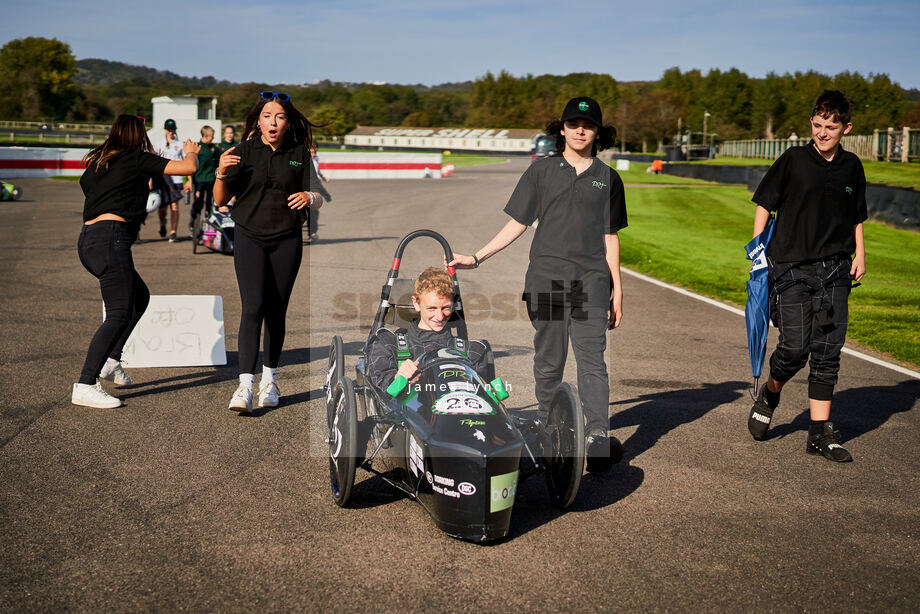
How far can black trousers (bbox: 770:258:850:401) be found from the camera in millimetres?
5609

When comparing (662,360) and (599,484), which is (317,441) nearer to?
(599,484)

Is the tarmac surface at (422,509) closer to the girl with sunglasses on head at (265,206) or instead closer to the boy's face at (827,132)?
the girl with sunglasses on head at (265,206)

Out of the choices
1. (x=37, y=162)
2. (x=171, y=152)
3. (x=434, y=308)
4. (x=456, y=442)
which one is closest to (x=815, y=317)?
(x=434, y=308)

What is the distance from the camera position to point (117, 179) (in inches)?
244

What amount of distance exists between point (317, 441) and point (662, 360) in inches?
157

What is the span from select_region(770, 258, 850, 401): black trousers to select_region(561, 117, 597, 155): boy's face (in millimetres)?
1773

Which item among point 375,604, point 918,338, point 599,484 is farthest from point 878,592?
point 918,338

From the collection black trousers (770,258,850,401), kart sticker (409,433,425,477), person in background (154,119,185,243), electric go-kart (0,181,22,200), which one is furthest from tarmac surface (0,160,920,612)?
electric go-kart (0,181,22,200)

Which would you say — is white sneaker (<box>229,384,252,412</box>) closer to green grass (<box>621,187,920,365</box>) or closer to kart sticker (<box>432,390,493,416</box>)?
kart sticker (<box>432,390,493,416</box>)

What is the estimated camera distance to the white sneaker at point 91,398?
619 centimetres

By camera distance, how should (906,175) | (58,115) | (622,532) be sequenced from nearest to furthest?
(622,532), (906,175), (58,115)

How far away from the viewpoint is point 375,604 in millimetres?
3559

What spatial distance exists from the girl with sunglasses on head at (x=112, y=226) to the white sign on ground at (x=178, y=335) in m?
1.25

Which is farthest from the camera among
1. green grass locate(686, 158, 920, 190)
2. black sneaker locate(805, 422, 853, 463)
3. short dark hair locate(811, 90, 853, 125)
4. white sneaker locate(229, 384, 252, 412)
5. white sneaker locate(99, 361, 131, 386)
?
green grass locate(686, 158, 920, 190)
